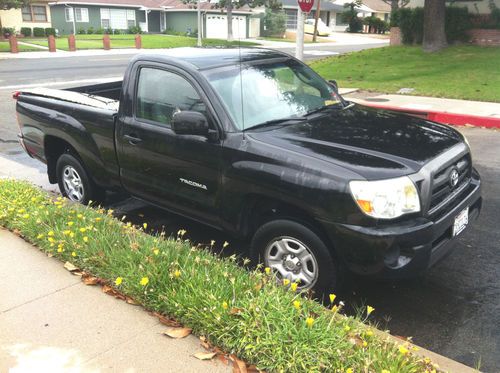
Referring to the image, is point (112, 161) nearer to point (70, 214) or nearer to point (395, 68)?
point (70, 214)

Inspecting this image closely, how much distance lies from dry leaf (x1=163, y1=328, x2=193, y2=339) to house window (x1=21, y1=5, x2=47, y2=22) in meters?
47.8

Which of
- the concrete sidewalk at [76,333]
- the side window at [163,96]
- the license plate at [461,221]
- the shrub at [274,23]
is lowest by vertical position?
the concrete sidewalk at [76,333]

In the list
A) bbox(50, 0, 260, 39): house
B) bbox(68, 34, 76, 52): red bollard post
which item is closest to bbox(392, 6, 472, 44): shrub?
bbox(68, 34, 76, 52): red bollard post

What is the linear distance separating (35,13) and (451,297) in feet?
161

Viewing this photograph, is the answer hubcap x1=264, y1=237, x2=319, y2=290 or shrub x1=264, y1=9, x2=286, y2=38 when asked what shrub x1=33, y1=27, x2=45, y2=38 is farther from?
hubcap x1=264, y1=237, x2=319, y2=290

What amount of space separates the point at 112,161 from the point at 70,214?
0.66m

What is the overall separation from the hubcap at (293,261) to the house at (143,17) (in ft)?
145

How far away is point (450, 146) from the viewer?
390 cm

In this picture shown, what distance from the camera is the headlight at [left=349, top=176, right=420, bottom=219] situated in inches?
128

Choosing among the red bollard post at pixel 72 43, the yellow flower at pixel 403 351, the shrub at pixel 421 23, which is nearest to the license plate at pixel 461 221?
the yellow flower at pixel 403 351

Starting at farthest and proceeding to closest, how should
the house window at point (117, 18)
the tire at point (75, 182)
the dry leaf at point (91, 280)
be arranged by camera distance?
1. the house window at point (117, 18)
2. the tire at point (75, 182)
3. the dry leaf at point (91, 280)

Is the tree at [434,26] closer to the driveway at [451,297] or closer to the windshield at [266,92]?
the driveway at [451,297]

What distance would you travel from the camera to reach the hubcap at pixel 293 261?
362cm

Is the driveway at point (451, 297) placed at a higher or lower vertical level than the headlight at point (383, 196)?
lower
